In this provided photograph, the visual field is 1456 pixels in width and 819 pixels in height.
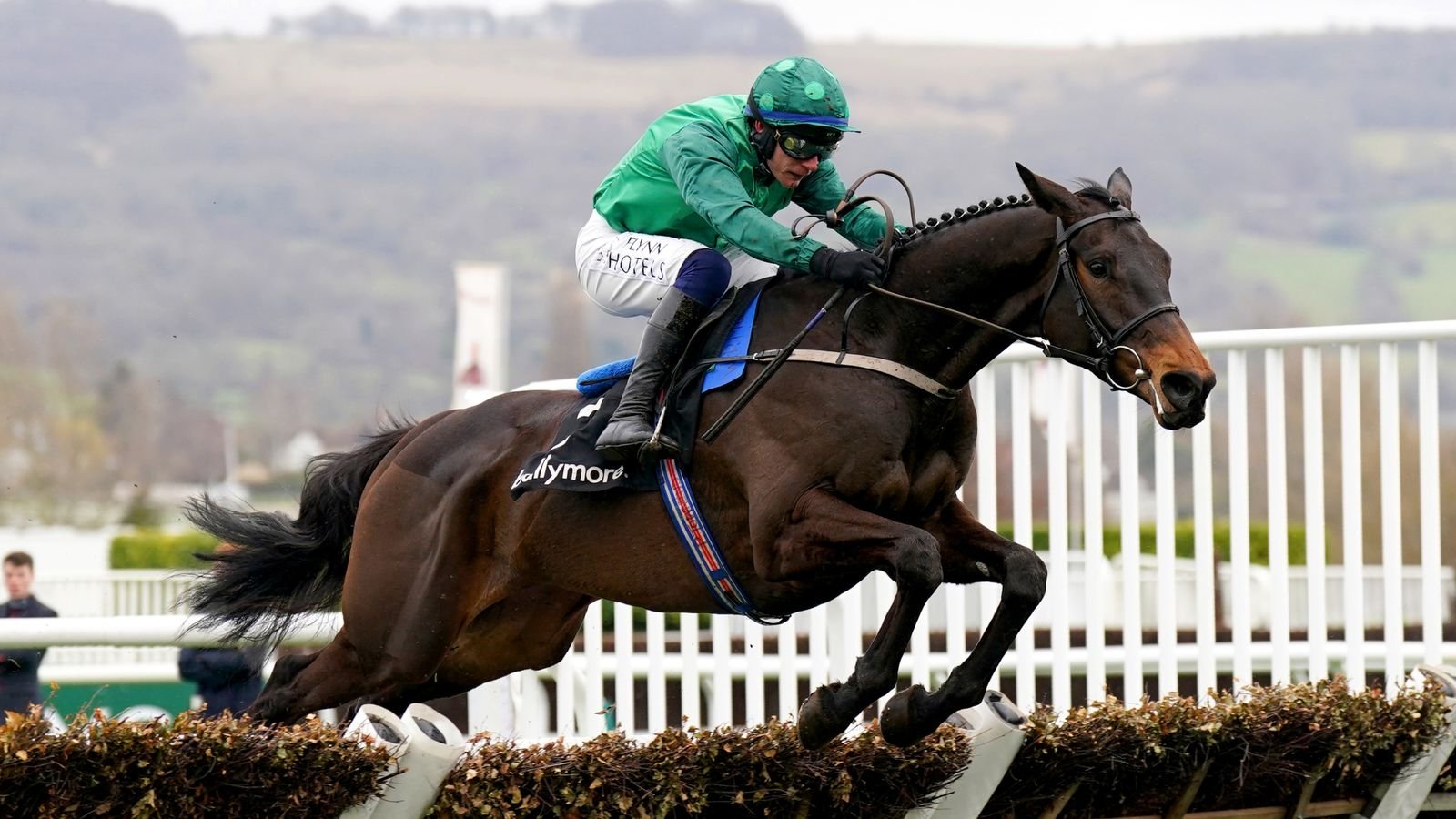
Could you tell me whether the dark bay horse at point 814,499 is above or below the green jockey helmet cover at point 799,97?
below

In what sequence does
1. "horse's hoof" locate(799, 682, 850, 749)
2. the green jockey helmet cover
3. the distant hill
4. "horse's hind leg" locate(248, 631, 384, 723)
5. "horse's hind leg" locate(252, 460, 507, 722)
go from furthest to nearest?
1. the distant hill
2. "horse's hind leg" locate(248, 631, 384, 723)
3. "horse's hind leg" locate(252, 460, 507, 722)
4. the green jockey helmet cover
5. "horse's hoof" locate(799, 682, 850, 749)

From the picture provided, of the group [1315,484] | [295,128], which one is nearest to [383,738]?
[1315,484]

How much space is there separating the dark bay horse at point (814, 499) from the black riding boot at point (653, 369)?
144 mm

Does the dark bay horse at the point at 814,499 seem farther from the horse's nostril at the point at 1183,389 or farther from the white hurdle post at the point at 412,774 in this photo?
the white hurdle post at the point at 412,774

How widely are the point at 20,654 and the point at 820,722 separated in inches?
192

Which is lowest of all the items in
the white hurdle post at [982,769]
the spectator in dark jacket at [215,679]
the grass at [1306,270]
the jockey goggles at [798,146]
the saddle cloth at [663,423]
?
the spectator in dark jacket at [215,679]

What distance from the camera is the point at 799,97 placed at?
14.5ft

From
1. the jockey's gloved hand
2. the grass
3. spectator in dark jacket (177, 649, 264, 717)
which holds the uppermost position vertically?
the grass

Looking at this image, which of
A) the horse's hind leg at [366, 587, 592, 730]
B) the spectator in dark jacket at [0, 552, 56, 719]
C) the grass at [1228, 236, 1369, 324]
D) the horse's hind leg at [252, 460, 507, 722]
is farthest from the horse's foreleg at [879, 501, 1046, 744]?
the grass at [1228, 236, 1369, 324]

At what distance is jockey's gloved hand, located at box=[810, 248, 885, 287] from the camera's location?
14.2 feet

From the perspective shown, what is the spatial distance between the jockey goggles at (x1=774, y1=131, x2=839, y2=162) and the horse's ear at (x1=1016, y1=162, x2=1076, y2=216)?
0.62 meters

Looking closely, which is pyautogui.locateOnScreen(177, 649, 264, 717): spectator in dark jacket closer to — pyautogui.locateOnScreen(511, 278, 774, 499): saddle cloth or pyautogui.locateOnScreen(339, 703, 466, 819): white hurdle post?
pyautogui.locateOnScreen(511, 278, 774, 499): saddle cloth

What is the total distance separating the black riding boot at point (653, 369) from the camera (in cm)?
443

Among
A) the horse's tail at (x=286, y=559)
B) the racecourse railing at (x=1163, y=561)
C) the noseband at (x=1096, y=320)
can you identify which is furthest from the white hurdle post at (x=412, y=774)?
the noseband at (x=1096, y=320)
